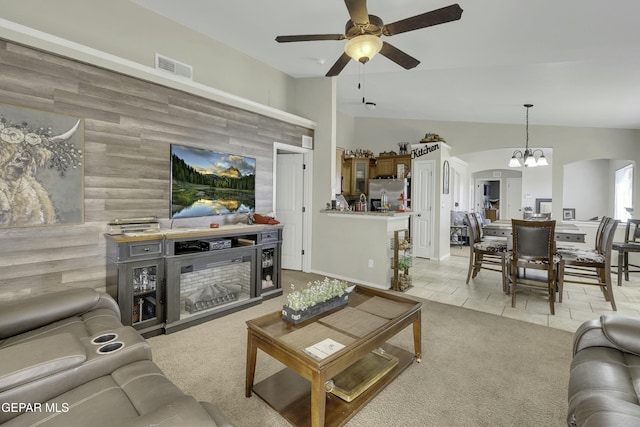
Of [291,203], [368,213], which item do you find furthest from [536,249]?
[291,203]

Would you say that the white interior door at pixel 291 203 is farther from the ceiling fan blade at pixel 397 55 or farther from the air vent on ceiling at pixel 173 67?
the ceiling fan blade at pixel 397 55

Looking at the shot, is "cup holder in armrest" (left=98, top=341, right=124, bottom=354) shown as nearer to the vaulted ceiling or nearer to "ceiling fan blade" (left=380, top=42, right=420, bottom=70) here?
"ceiling fan blade" (left=380, top=42, right=420, bottom=70)

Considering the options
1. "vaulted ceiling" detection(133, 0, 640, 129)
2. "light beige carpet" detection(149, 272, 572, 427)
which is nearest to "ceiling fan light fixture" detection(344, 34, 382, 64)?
"vaulted ceiling" detection(133, 0, 640, 129)

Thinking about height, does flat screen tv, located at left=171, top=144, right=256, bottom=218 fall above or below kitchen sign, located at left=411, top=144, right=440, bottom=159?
below

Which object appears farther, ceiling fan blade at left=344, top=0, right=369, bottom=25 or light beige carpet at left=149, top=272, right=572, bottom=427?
ceiling fan blade at left=344, top=0, right=369, bottom=25

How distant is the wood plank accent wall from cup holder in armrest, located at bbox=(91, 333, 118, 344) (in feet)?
5.45

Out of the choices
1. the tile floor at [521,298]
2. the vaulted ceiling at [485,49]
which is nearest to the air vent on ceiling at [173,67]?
the vaulted ceiling at [485,49]

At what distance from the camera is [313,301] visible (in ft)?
7.35

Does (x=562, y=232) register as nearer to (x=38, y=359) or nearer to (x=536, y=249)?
(x=536, y=249)

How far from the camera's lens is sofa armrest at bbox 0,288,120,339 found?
172 cm

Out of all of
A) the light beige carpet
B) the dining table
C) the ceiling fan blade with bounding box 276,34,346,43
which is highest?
the ceiling fan blade with bounding box 276,34,346,43

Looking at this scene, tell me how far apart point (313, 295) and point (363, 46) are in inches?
75.8

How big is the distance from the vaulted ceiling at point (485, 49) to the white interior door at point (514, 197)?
18.5ft

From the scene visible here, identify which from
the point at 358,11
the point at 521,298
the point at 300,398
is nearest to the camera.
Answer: the point at 300,398
